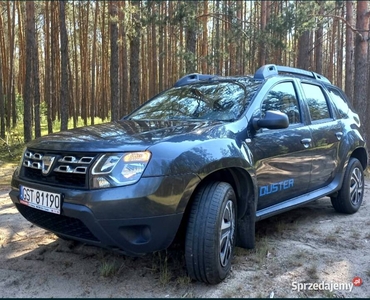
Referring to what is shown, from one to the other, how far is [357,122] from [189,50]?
7.14 m

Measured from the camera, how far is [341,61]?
23.9 meters

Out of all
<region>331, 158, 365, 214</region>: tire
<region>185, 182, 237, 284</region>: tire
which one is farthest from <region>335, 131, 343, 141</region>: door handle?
<region>185, 182, 237, 284</region>: tire

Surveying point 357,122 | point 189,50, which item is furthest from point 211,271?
point 189,50

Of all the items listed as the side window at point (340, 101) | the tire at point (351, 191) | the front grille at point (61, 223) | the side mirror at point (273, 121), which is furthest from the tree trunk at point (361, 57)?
the front grille at point (61, 223)

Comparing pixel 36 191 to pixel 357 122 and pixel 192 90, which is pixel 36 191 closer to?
pixel 192 90

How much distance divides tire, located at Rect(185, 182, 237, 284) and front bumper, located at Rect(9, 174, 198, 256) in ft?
0.53

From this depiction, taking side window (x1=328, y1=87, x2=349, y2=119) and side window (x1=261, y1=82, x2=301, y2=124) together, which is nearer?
side window (x1=261, y1=82, x2=301, y2=124)

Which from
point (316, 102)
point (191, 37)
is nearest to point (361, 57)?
point (191, 37)

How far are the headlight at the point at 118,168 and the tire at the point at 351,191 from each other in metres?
3.24

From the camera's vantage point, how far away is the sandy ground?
278cm

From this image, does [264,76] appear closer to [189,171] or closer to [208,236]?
[189,171]

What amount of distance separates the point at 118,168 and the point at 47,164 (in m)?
0.65

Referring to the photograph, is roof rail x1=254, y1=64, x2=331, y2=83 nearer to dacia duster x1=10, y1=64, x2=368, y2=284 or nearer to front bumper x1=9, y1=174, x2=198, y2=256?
dacia duster x1=10, y1=64, x2=368, y2=284

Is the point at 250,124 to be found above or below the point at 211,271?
above
